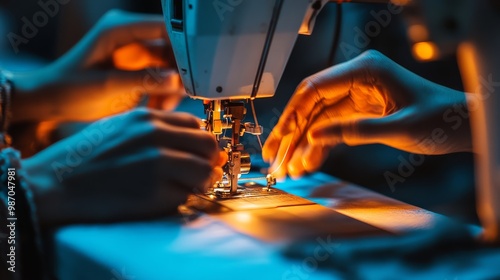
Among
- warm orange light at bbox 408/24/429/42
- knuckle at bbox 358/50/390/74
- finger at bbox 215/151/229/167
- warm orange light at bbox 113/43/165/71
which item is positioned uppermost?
warm orange light at bbox 408/24/429/42

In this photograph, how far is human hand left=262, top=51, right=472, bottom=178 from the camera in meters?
1.39

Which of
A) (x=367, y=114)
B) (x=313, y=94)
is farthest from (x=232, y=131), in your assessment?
(x=367, y=114)

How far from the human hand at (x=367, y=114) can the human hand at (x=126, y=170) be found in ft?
0.90

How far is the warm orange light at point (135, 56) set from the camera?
1779 millimetres

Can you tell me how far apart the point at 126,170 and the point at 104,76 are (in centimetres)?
71

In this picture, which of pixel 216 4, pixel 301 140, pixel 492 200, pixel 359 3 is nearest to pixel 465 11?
pixel 492 200

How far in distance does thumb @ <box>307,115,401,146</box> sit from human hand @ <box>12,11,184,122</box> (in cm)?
55

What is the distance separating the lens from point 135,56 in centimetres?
181

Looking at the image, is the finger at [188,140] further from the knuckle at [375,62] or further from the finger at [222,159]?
the knuckle at [375,62]

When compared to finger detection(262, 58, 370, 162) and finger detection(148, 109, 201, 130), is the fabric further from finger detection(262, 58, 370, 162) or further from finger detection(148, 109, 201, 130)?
finger detection(262, 58, 370, 162)

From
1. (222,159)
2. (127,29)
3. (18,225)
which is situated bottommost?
(18,225)

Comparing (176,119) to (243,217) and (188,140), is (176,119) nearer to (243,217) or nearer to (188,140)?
(188,140)

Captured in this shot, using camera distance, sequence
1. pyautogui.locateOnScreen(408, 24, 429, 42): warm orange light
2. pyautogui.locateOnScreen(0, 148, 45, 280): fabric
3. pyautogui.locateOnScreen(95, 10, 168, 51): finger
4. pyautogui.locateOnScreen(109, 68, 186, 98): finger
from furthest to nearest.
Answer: pyautogui.locateOnScreen(109, 68, 186, 98): finger < pyautogui.locateOnScreen(95, 10, 168, 51): finger < pyautogui.locateOnScreen(0, 148, 45, 280): fabric < pyautogui.locateOnScreen(408, 24, 429, 42): warm orange light

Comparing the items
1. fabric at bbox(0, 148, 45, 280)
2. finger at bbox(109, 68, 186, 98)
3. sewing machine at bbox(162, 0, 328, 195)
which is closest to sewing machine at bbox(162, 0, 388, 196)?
sewing machine at bbox(162, 0, 328, 195)
